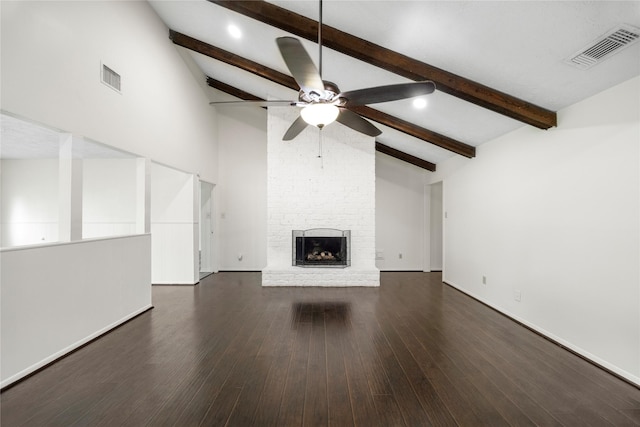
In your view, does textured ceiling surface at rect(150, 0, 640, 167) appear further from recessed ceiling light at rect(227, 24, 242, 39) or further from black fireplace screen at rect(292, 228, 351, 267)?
black fireplace screen at rect(292, 228, 351, 267)

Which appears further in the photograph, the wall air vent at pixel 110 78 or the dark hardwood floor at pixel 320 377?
the wall air vent at pixel 110 78

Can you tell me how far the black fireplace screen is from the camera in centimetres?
577

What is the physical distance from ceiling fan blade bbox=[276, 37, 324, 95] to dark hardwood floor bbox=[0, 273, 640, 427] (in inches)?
90.6

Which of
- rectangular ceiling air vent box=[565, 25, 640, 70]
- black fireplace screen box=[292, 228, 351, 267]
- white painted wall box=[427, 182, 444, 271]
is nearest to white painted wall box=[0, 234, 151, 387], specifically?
black fireplace screen box=[292, 228, 351, 267]

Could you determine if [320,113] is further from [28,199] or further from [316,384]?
[28,199]

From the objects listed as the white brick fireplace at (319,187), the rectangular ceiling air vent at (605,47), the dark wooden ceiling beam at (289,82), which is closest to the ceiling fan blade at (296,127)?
the dark wooden ceiling beam at (289,82)

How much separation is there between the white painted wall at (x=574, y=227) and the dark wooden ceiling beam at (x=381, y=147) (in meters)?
2.18

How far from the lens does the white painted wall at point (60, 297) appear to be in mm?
2311

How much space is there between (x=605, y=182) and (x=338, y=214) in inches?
154

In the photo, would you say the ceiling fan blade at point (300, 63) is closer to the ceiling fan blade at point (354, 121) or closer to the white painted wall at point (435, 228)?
the ceiling fan blade at point (354, 121)

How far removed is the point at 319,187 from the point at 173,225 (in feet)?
9.39

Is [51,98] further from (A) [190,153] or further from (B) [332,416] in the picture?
(B) [332,416]

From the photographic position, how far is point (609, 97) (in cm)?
255

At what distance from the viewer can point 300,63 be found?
1.99 meters
